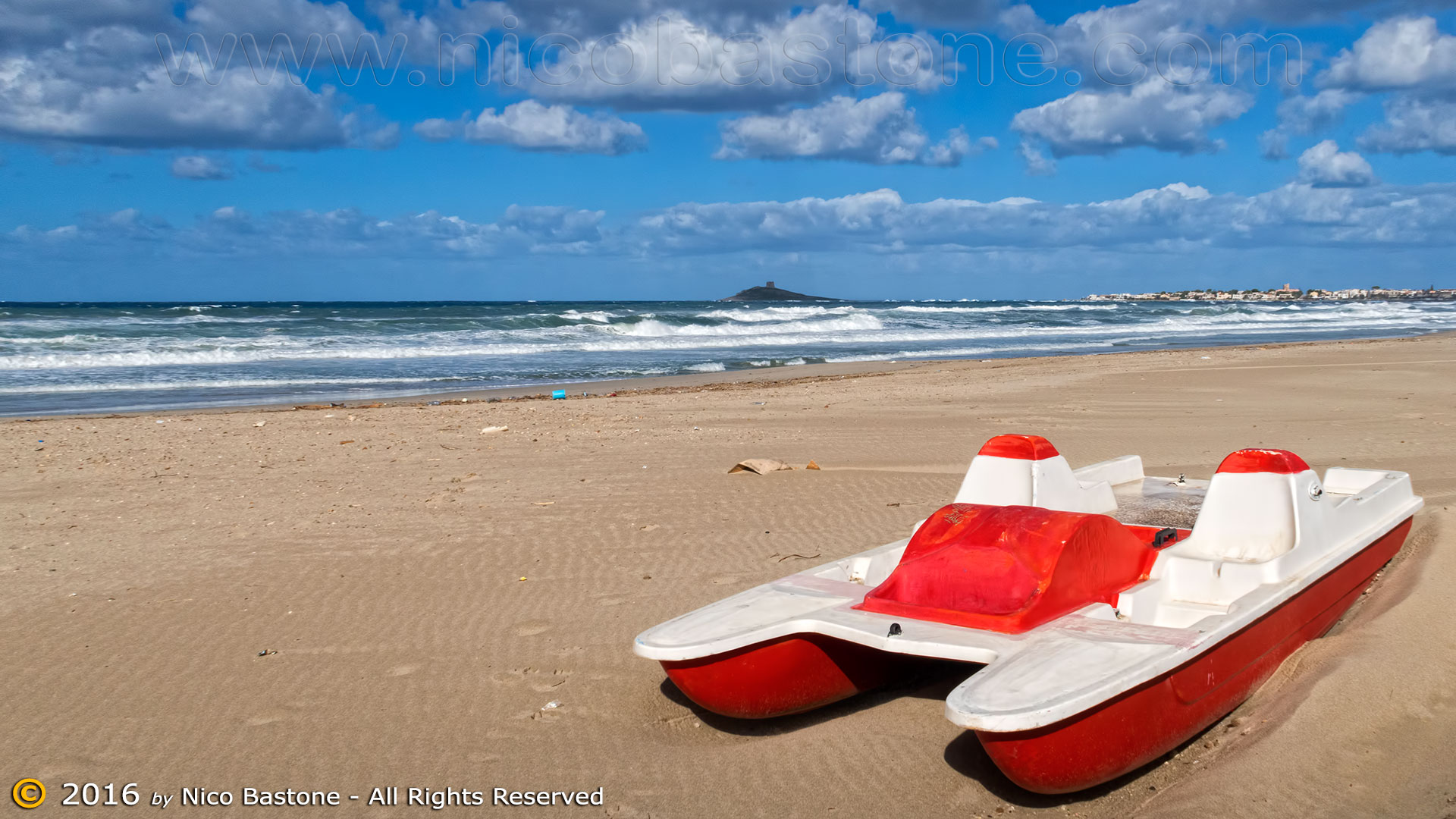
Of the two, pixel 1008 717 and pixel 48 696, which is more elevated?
pixel 1008 717

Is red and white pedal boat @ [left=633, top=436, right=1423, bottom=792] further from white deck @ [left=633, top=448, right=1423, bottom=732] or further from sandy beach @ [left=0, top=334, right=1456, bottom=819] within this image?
sandy beach @ [left=0, top=334, right=1456, bottom=819]

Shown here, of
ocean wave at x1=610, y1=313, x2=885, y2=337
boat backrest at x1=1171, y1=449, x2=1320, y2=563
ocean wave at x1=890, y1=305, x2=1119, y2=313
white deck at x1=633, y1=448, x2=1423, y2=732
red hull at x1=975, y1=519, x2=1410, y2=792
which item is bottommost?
red hull at x1=975, y1=519, x2=1410, y2=792

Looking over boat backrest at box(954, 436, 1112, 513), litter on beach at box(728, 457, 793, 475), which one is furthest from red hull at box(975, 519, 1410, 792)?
litter on beach at box(728, 457, 793, 475)

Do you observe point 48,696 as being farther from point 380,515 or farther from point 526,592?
point 380,515

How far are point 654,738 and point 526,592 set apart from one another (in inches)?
80.0

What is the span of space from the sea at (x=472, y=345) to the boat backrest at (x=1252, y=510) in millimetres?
16685

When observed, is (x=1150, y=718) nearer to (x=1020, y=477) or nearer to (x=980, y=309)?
(x=1020, y=477)

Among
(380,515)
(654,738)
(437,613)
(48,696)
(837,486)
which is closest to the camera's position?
(654,738)

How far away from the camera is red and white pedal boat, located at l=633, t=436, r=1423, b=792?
3.32 m

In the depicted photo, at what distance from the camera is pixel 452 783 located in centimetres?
376

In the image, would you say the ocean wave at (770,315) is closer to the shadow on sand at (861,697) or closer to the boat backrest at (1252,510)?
the boat backrest at (1252,510)

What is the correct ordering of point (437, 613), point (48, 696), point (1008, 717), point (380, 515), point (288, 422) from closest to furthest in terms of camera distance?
point (1008, 717)
point (48, 696)
point (437, 613)
point (380, 515)
point (288, 422)

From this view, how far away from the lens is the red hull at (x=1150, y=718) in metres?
3.23

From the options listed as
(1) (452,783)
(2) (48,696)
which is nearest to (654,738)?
(1) (452,783)
